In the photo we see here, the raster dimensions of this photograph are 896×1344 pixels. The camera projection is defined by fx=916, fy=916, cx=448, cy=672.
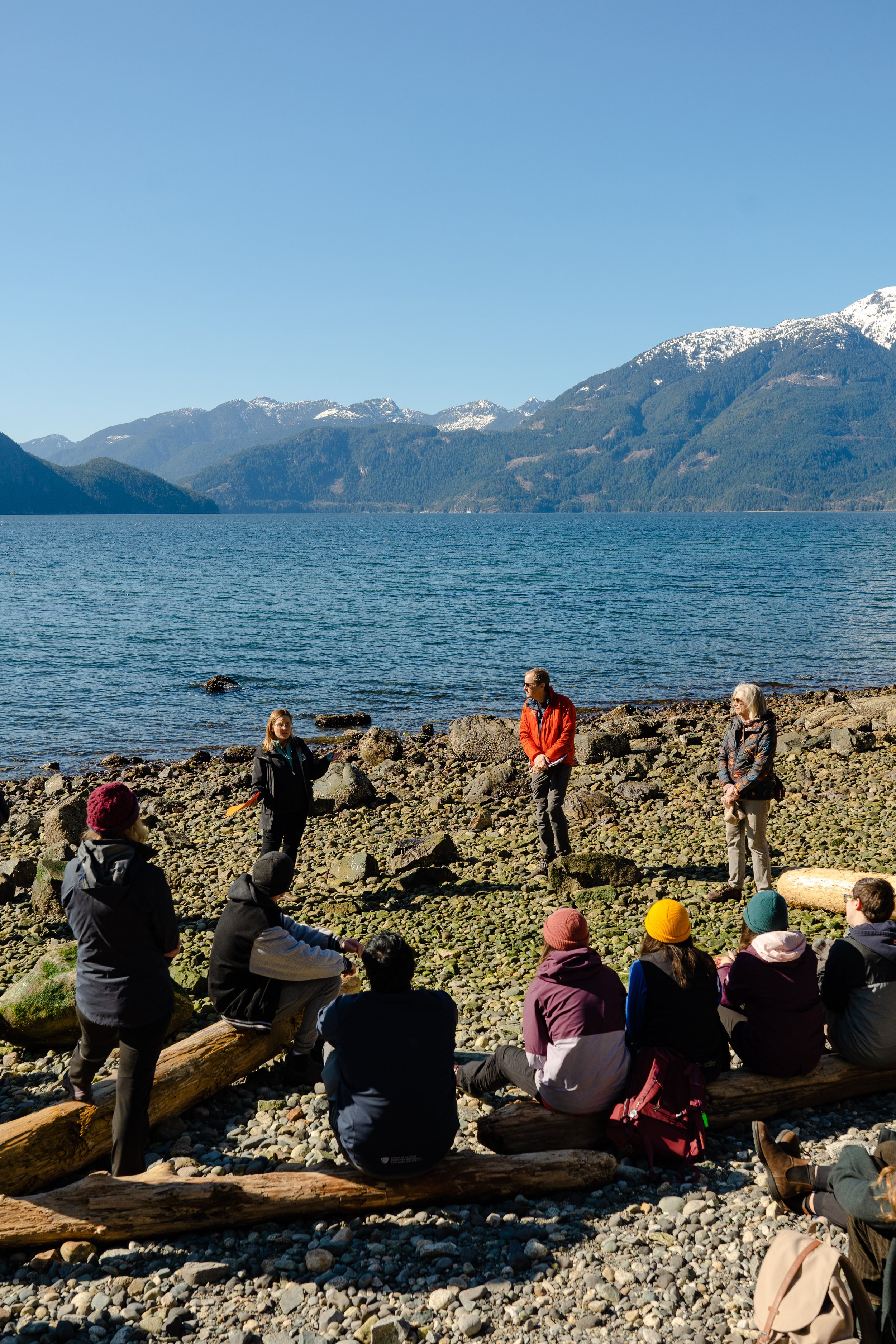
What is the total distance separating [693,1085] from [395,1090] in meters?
2.17

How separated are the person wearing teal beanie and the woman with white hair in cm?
402

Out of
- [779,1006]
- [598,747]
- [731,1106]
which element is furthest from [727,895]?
[598,747]

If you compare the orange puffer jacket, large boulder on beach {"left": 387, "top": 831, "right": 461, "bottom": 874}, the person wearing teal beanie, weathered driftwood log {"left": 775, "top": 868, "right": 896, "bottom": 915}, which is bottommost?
large boulder on beach {"left": 387, "top": 831, "right": 461, "bottom": 874}

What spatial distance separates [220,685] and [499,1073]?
96.3 feet

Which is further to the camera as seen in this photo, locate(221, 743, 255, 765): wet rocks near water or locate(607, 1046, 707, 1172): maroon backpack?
locate(221, 743, 255, 765): wet rocks near water

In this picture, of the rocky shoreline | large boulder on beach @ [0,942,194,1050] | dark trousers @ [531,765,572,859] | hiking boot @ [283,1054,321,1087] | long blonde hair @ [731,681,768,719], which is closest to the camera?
the rocky shoreline

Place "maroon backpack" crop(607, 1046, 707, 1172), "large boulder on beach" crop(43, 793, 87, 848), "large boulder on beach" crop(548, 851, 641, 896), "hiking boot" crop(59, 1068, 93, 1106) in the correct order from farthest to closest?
"large boulder on beach" crop(43, 793, 87, 848) → "large boulder on beach" crop(548, 851, 641, 896) → "hiking boot" crop(59, 1068, 93, 1106) → "maroon backpack" crop(607, 1046, 707, 1172)

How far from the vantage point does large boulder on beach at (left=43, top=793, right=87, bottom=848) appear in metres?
15.8

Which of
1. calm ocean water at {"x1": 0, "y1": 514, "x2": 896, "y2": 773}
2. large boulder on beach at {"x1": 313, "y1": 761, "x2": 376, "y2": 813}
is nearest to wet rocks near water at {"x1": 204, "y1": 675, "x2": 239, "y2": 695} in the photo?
calm ocean water at {"x1": 0, "y1": 514, "x2": 896, "y2": 773}

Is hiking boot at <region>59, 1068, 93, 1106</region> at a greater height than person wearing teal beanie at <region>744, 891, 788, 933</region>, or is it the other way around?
person wearing teal beanie at <region>744, 891, 788, 933</region>

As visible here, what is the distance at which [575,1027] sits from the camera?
6266 millimetres

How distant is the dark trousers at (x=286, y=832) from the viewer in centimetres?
1159

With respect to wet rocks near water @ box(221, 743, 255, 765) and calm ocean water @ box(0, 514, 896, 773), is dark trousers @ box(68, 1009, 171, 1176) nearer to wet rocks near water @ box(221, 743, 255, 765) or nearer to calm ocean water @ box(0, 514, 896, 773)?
wet rocks near water @ box(221, 743, 255, 765)

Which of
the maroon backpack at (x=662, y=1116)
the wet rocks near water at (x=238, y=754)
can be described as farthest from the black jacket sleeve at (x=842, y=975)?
the wet rocks near water at (x=238, y=754)
